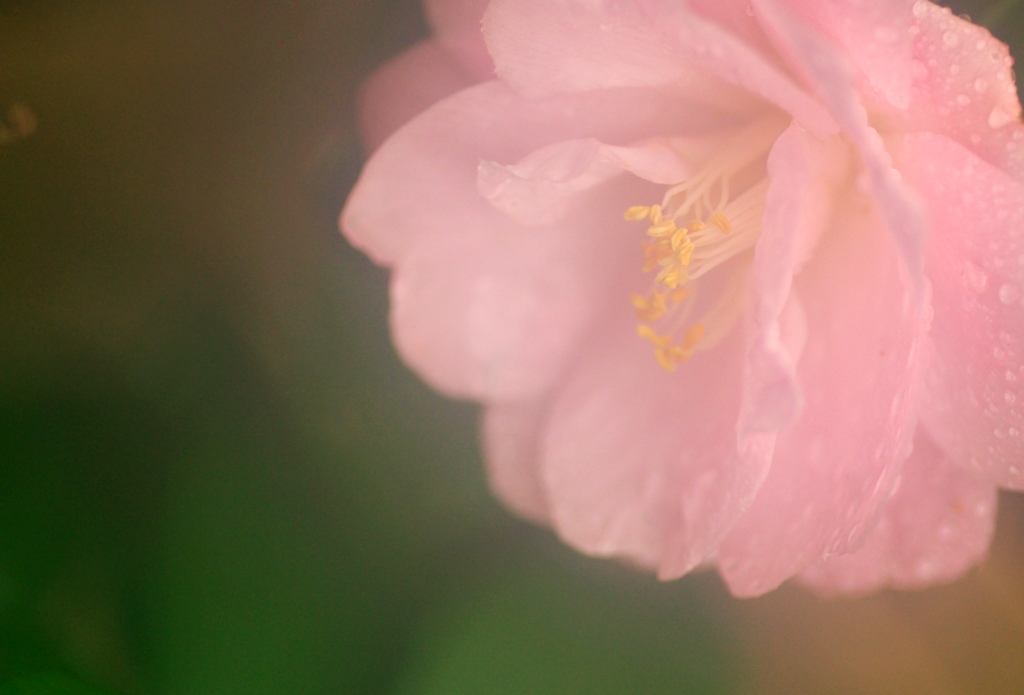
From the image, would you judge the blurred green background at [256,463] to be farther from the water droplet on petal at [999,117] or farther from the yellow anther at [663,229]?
the water droplet on petal at [999,117]

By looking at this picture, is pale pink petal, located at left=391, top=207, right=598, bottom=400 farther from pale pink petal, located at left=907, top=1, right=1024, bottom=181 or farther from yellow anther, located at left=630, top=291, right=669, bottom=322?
pale pink petal, located at left=907, top=1, right=1024, bottom=181

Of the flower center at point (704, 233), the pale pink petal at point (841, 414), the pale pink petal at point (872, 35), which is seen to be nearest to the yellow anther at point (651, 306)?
the flower center at point (704, 233)

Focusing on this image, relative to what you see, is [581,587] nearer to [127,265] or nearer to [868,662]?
[868,662]

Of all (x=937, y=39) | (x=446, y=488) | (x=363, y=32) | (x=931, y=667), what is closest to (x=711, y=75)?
(x=937, y=39)

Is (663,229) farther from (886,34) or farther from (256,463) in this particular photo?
(256,463)

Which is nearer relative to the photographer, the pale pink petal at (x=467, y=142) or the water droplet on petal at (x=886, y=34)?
the water droplet on petal at (x=886, y=34)
